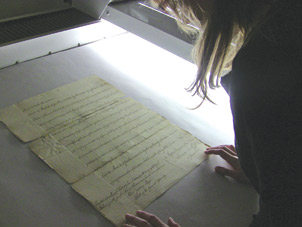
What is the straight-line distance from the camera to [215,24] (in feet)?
1.97

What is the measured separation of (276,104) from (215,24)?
192 millimetres

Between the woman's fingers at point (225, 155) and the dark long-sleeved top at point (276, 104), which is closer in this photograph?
the dark long-sleeved top at point (276, 104)

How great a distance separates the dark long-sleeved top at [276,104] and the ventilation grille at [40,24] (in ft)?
2.54

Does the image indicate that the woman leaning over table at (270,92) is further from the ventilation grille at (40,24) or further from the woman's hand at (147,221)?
the ventilation grille at (40,24)

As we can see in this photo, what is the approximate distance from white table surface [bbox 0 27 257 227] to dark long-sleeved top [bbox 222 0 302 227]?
0.16 metres

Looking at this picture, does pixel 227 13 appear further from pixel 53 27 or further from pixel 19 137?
pixel 53 27

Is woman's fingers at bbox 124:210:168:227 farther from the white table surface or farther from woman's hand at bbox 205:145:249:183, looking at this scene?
woman's hand at bbox 205:145:249:183

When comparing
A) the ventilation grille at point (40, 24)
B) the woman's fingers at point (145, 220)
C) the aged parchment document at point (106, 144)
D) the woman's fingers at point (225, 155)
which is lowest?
the woman's fingers at point (145, 220)

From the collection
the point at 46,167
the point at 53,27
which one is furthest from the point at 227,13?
the point at 53,27

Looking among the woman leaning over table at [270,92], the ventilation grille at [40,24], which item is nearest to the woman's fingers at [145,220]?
A: the woman leaning over table at [270,92]

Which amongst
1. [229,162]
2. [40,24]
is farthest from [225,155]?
[40,24]

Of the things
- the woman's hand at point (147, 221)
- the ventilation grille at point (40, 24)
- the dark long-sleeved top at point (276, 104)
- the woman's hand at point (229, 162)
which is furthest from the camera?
the ventilation grille at point (40, 24)

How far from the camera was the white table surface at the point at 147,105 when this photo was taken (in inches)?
25.2

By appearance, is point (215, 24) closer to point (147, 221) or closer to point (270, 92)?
point (270, 92)
